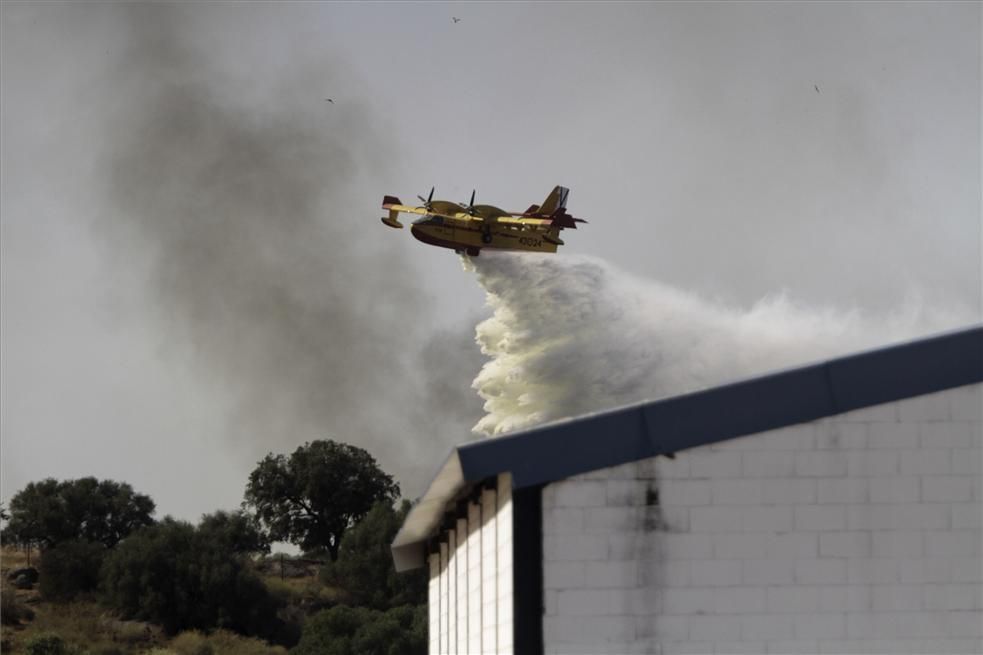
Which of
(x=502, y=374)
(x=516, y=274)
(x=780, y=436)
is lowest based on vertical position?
(x=780, y=436)

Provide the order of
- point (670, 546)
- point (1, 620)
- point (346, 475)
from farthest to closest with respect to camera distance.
Answer: 1. point (346, 475)
2. point (1, 620)
3. point (670, 546)

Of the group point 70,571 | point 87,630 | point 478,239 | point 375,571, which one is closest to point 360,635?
point 87,630

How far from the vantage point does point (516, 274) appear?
5716 centimetres

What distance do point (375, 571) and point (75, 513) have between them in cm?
1820

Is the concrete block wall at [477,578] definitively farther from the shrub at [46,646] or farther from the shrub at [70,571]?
the shrub at [70,571]

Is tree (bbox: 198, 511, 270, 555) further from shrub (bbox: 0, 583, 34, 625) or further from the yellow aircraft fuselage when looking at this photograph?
the yellow aircraft fuselage

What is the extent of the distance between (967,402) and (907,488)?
3.90ft

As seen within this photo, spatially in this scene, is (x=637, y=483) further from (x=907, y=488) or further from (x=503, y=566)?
(x=907, y=488)

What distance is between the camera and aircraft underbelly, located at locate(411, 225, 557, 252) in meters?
57.1

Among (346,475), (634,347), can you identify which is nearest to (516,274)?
(634,347)

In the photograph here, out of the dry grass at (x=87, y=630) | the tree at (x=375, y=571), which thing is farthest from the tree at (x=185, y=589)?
the tree at (x=375, y=571)

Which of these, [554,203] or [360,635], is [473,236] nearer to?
[554,203]

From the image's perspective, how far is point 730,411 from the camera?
1864cm

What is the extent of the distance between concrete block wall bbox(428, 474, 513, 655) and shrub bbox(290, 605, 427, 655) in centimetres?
3624
